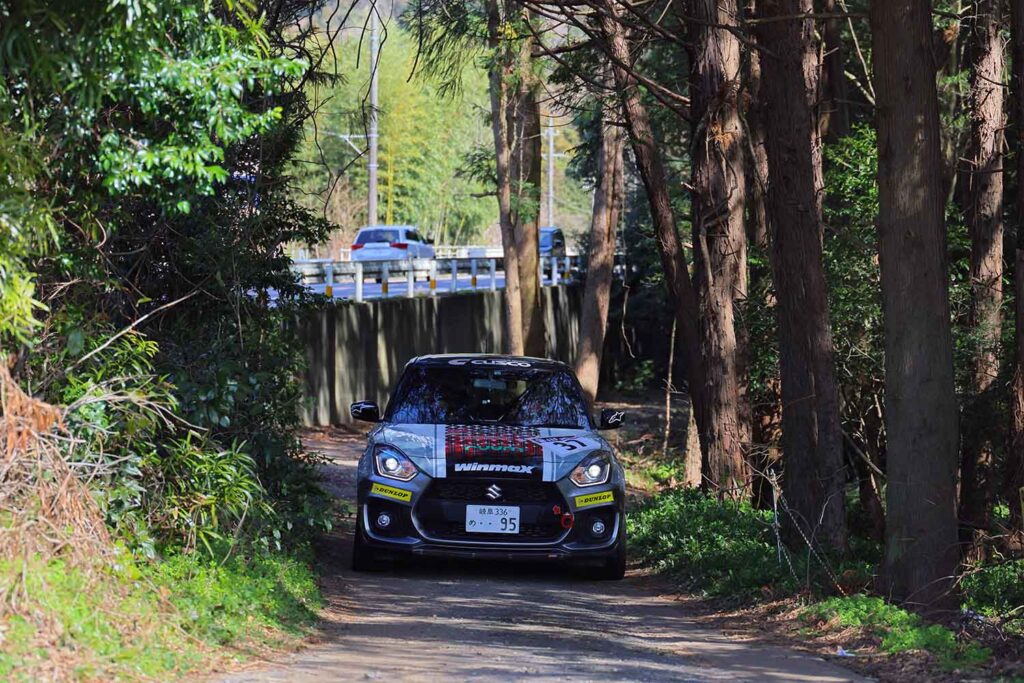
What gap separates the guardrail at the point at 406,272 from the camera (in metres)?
29.0

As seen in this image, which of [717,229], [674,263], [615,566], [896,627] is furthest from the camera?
[674,263]

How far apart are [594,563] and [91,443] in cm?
460

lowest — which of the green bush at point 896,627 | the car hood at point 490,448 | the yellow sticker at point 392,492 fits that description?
the green bush at point 896,627

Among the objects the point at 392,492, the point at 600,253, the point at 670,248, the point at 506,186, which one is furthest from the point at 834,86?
the point at 392,492

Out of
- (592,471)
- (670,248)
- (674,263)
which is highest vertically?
(670,248)

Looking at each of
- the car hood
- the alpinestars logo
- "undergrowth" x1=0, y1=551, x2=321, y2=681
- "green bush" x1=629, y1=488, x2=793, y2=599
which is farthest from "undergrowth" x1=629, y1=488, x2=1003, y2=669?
"undergrowth" x1=0, y1=551, x2=321, y2=681

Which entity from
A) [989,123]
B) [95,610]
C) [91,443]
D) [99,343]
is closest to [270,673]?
[95,610]

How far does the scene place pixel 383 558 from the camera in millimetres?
11047

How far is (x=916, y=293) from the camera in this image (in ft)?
30.3

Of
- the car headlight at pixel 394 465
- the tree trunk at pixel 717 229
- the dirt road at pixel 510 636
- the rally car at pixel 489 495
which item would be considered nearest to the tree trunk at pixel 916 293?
the dirt road at pixel 510 636

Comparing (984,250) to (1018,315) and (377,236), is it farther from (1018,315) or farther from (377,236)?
(377,236)

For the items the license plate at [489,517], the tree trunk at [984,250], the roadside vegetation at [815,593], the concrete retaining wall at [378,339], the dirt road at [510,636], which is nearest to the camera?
the dirt road at [510,636]

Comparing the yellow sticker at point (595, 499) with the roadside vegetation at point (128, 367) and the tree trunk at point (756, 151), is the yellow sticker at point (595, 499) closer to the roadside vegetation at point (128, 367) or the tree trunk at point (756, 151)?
the roadside vegetation at point (128, 367)

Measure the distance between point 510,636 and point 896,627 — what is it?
97.8 inches
